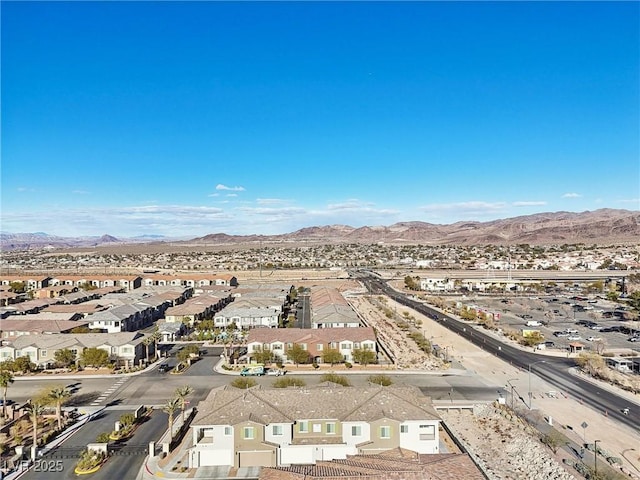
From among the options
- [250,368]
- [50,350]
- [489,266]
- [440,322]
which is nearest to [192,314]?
[50,350]

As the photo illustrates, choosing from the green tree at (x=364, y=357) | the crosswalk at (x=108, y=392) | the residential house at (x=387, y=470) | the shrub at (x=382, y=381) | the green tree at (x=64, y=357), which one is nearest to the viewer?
the residential house at (x=387, y=470)

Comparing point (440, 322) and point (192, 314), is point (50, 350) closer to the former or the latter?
point (192, 314)

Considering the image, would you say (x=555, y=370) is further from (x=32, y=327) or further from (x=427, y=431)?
(x=32, y=327)

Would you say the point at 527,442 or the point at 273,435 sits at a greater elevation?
the point at 273,435

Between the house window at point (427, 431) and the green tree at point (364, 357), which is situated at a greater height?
the house window at point (427, 431)

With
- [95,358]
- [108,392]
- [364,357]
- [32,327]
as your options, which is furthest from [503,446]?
[32,327]

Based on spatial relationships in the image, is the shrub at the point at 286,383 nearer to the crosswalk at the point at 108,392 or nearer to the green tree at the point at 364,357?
the green tree at the point at 364,357

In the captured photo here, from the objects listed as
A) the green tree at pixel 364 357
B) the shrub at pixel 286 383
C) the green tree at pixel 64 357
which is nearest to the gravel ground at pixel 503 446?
the shrub at pixel 286 383
